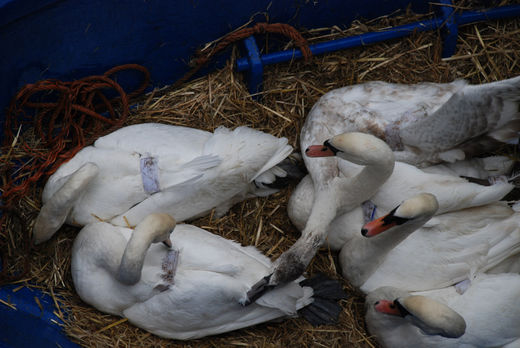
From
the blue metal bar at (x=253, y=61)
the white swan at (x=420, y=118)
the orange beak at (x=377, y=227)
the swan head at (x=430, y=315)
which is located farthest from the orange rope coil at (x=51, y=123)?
the swan head at (x=430, y=315)

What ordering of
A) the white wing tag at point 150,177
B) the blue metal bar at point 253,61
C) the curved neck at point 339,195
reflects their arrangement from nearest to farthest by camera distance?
the curved neck at point 339,195 < the white wing tag at point 150,177 < the blue metal bar at point 253,61

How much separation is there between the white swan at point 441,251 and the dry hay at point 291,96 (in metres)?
0.34

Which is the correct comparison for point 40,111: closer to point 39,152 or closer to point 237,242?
Answer: point 39,152

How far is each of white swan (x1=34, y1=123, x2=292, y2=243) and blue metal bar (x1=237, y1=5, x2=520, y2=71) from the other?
27.4 inches

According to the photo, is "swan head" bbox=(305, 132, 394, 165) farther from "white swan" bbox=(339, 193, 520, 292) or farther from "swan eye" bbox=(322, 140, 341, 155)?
"white swan" bbox=(339, 193, 520, 292)

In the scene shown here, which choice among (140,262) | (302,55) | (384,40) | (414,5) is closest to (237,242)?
(140,262)

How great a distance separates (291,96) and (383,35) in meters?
0.85

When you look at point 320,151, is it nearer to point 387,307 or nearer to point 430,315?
point 387,307

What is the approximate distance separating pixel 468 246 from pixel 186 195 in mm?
1800

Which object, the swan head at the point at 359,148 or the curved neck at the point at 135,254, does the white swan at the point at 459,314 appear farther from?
the curved neck at the point at 135,254

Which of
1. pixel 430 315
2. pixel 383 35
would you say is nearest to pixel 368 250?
pixel 430 315

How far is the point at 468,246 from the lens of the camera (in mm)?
3398

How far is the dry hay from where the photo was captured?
145 inches

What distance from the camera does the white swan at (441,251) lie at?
3346 mm
